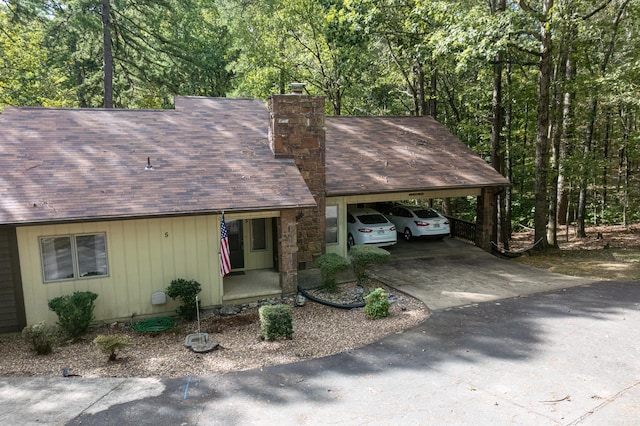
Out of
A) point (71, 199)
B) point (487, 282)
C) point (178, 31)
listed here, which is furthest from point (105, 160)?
point (178, 31)

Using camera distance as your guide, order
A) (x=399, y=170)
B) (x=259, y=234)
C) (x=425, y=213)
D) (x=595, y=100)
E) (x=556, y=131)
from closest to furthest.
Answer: (x=259, y=234) → (x=399, y=170) → (x=425, y=213) → (x=556, y=131) → (x=595, y=100)

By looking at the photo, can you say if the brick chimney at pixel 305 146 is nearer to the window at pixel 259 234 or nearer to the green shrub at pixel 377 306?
the window at pixel 259 234

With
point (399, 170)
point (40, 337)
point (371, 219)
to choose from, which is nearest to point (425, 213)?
point (371, 219)

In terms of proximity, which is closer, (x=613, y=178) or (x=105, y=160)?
(x=105, y=160)

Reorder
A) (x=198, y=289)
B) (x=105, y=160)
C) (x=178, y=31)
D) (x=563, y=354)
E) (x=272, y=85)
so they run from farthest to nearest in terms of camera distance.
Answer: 1. (x=178, y=31)
2. (x=272, y=85)
3. (x=105, y=160)
4. (x=198, y=289)
5. (x=563, y=354)

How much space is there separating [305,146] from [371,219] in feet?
14.5

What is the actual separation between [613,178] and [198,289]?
26231mm

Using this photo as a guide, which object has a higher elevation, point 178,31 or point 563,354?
point 178,31

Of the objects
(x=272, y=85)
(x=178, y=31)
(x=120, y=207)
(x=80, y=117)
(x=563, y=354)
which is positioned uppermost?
(x=178, y=31)

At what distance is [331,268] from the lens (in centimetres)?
1139

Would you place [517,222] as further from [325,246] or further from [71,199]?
[71,199]

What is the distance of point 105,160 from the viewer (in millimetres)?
10922

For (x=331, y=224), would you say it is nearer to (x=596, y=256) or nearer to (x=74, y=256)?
(x=74, y=256)

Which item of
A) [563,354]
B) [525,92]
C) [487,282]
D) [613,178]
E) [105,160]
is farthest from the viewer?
[613,178]
